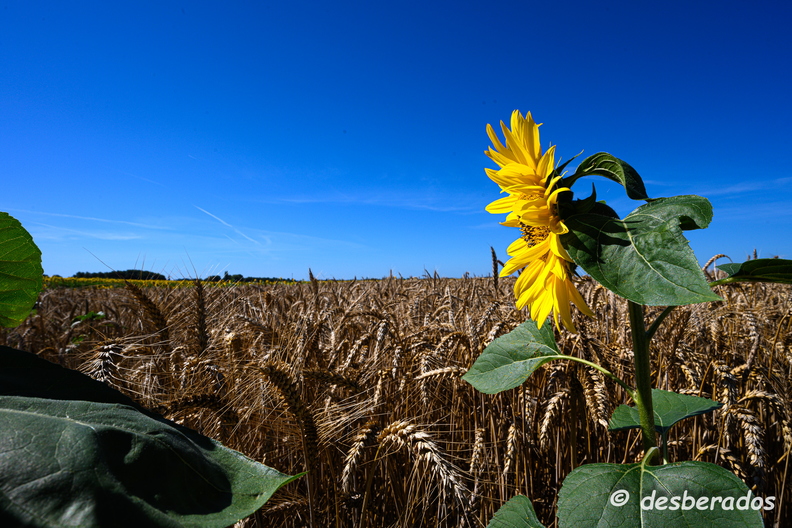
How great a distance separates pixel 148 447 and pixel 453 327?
299 cm

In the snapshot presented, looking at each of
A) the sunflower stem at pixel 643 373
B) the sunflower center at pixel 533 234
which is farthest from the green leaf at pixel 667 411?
the sunflower center at pixel 533 234

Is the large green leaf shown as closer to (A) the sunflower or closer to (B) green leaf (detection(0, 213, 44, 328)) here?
(B) green leaf (detection(0, 213, 44, 328))

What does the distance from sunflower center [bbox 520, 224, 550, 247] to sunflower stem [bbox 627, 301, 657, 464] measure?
0.82 feet

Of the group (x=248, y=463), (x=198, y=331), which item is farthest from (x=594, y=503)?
(x=198, y=331)

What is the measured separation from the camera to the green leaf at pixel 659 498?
744mm

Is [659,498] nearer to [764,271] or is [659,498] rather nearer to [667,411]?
[764,271]

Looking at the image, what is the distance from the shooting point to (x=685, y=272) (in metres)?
0.67

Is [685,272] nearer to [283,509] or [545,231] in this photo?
[545,231]

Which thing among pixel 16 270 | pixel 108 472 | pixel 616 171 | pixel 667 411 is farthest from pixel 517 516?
pixel 16 270

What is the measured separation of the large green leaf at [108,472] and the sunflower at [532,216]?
767 mm

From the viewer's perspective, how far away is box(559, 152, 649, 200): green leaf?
2.53 ft

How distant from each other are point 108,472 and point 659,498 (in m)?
0.90

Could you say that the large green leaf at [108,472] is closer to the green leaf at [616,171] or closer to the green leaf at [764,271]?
the green leaf at [616,171]

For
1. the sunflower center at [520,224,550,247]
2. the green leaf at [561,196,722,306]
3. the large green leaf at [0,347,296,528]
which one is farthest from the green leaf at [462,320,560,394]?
the large green leaf at [0,347,296,528]
